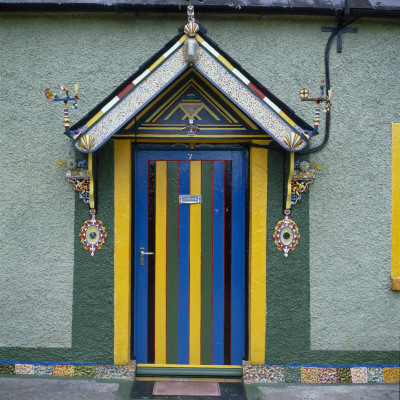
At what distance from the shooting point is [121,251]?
436 cm

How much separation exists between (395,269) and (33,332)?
3497mm

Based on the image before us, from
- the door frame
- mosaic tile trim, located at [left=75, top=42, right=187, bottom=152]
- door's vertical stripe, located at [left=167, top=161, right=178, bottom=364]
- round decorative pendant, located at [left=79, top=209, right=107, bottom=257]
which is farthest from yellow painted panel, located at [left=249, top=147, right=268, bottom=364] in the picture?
round decorative pendant, located at [left=79, top=209, right=107, bottom=257]

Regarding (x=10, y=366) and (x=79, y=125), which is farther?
(x=10, y=366)

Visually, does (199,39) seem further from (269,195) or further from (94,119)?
(269,195)

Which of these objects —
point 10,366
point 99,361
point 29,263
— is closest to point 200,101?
point 29,263

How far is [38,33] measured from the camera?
4410 millimetres

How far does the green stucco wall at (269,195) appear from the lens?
172 inches

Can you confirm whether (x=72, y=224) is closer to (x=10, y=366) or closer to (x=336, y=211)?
(x=10, y=366)

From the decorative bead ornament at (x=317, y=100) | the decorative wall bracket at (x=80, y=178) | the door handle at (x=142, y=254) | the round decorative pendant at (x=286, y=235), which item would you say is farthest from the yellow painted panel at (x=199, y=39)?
the door handle at (x=142, y=254)

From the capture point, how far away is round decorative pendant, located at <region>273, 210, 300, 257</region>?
436cm

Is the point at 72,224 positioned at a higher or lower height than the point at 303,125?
lower

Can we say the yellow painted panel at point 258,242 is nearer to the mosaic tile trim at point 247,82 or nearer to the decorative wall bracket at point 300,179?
the decorative wall bracket at point 300,179

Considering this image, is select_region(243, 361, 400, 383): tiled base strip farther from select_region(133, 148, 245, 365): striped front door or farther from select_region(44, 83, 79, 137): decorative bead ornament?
select_region(44, 83, 79, 137): decorative bead ornament

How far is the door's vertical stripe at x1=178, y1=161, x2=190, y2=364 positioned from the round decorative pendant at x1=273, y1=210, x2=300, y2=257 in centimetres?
88
